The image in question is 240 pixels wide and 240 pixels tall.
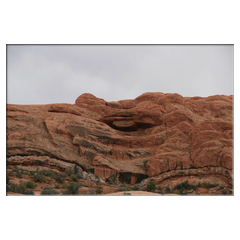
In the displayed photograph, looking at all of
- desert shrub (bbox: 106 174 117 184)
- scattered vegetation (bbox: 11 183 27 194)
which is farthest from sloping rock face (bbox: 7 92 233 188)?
scattered vegetation (bbox: 11 183 27 194)

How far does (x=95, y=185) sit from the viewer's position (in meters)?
22.1

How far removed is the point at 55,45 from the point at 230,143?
71.9 feet

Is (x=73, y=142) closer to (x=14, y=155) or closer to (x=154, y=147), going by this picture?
(x=14, y=155)

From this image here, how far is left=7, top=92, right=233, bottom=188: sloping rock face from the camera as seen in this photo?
85.3 ft

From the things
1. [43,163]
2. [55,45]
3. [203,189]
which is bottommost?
[203,189]

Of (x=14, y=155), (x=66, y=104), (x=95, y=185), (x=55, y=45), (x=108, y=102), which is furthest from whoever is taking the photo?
(x=108, y=102)

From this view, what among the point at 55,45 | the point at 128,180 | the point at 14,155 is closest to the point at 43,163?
the point at 14,155

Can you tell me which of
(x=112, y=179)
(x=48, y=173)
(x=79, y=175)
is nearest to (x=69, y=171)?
(x=79, y=175)

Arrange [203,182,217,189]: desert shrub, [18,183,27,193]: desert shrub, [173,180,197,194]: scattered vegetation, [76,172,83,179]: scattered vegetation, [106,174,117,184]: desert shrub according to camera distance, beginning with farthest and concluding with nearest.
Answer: [106,174,117,184]: desert shrub
[76,172,83,179]: scattered vegetation
[173,180,197,194]: scattered vegetation
[203,182,217,189]: desert shrub
[18,183,27,193]: desert shrub

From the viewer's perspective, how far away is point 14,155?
24.7 m

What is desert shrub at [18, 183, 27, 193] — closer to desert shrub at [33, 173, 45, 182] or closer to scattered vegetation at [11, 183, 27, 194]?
scattered vegetation at [11, 183, 27, 194]

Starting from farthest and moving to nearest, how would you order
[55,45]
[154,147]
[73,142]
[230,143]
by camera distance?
1. [154,147]
2. [73,142]
3. [230,143]
4. [55,45]

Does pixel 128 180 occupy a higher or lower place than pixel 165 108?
lower

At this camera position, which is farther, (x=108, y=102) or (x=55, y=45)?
(x=108, y=102)
